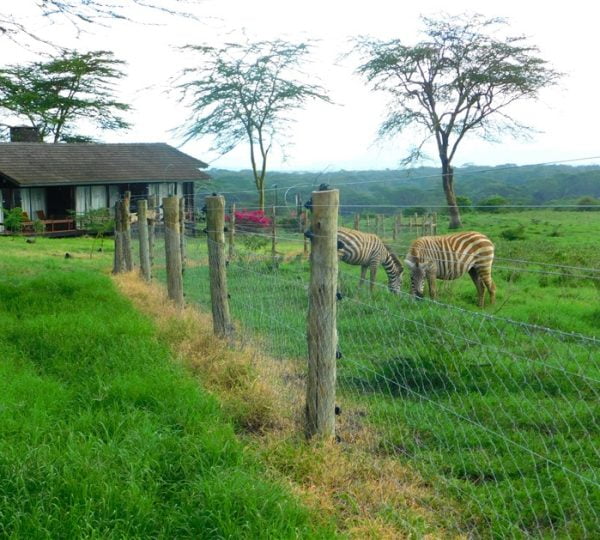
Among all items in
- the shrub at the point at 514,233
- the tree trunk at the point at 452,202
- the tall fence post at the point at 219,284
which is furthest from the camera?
the shrub at the point at 514,233

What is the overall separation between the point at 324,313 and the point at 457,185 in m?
4.00

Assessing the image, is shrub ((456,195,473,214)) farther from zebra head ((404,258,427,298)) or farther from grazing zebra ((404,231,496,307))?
zebra head ((404,258,427,298))

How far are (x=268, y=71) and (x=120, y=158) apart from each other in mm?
9350

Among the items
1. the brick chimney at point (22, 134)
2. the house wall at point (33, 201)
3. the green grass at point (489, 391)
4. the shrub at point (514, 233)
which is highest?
the brick chimney at point (22, 134)

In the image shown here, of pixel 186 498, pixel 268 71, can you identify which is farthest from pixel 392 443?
pixel 268 71

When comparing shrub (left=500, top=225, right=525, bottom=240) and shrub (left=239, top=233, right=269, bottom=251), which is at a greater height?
shrub (left=500, top=225, right=525, bottom=240)

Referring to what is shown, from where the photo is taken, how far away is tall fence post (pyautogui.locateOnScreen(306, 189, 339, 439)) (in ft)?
14.5

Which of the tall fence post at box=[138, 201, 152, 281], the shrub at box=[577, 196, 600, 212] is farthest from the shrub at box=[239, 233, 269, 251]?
the shrub at box=[577, 196, 600, 212]

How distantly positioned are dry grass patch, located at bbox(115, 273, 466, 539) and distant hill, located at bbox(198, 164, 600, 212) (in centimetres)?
148

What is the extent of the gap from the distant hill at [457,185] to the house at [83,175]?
18987mm

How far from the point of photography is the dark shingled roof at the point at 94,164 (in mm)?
29828

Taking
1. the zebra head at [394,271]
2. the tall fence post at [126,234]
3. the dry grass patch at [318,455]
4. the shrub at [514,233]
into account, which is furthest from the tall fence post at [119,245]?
the shrub at [514,233]

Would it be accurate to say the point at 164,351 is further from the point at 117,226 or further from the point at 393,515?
the point at 117,226

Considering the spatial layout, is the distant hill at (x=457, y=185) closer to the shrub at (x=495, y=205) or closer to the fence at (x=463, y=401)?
the shrub at (x=495, y=205)
